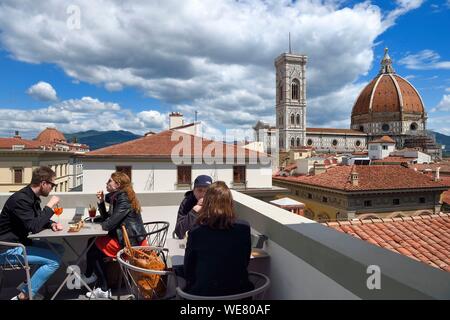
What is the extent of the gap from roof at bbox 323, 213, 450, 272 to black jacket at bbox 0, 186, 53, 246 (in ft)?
21.9

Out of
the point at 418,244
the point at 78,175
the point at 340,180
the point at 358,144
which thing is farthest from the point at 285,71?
the point at 418,244

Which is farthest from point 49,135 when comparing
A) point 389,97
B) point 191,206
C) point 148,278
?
point 389,97

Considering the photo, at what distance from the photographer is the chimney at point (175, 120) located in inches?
1209

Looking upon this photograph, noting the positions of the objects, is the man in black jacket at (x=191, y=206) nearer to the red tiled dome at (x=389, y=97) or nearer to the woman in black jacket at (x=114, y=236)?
the woman in black jacket at (x=114, y=236)

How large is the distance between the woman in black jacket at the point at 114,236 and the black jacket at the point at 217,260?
1156mm

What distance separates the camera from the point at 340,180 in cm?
2591

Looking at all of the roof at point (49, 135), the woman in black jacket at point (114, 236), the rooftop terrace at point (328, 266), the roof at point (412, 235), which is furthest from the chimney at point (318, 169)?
the roof at point (49, 135)

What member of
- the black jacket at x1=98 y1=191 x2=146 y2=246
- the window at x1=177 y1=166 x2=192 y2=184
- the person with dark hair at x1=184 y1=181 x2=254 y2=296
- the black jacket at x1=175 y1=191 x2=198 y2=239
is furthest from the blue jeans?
the window at x1=177 y1=166 x2=192 y2=184

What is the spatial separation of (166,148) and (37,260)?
1923cm

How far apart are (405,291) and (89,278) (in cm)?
320

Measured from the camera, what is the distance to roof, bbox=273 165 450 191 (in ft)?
80.6
